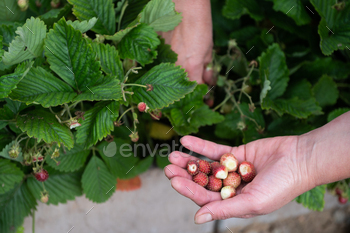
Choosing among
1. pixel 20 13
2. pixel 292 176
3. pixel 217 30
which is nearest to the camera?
pixel 292 176

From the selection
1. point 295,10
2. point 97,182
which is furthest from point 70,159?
point 295,10

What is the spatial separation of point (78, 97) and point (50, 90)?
79 millimetres

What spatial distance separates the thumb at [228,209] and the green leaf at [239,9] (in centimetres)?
66

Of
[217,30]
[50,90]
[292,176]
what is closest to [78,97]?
[50,90]

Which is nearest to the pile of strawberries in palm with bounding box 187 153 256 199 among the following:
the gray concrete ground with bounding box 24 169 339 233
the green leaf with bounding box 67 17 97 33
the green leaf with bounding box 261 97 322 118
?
the green leaf with bounding box 261 97 322 118

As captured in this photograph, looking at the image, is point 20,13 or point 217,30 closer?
point 20,13

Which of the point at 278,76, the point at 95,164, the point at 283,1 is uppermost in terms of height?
the point at 283,1

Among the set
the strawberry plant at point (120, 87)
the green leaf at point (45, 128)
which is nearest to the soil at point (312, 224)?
the strawberry plant at point (120, 87)

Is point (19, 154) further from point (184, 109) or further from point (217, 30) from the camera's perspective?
point (217, 30)

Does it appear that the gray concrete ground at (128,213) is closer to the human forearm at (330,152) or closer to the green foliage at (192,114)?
the green foliage at (192,114)

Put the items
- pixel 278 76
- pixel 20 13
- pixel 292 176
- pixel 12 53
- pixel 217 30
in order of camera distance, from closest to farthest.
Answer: pixel 12 53 → pixel 292 176 → pixel 20 13 → pixel 278 76 → pixel 217 30

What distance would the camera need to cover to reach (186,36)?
933mm

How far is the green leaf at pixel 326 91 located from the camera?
1029 millimetres

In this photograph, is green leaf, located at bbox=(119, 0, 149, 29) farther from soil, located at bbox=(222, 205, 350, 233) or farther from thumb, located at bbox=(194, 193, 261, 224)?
soil, located at bbox=(222, 205, 350, 233)
